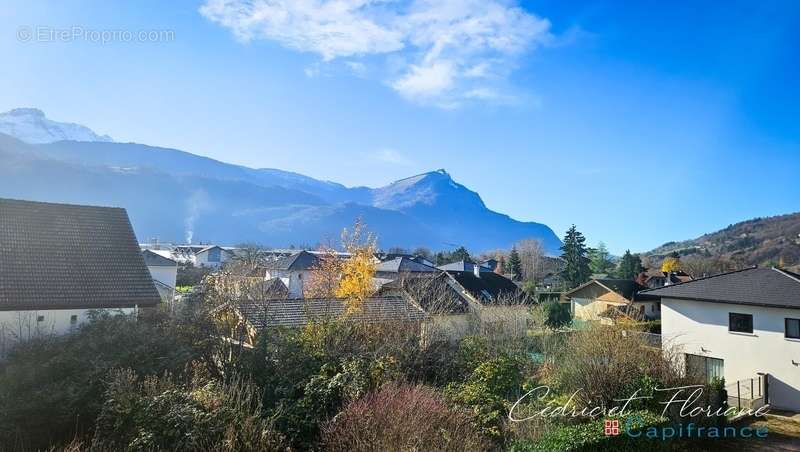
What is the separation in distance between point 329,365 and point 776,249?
98321mm

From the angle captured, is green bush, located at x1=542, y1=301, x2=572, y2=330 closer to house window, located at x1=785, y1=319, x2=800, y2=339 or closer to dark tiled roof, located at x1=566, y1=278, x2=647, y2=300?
dark tiled roof, located at x1=566, y1=278, x2=647, y2=300

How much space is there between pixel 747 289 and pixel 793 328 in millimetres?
2405

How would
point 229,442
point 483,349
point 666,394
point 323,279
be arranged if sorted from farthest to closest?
point 323,279, point 483,349, point 666,394, point 229,442

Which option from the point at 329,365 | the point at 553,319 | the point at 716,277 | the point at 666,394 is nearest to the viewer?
the point at 666,394

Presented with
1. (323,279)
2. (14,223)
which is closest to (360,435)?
(14,223)

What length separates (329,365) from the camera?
39.6ft

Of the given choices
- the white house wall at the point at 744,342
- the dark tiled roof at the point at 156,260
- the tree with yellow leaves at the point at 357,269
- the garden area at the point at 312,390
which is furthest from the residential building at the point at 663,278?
the dark tiled roof at the point at 156,260

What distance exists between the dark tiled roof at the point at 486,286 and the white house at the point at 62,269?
85.1 ft

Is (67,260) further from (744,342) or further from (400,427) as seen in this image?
(744,342)

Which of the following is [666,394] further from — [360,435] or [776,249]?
[776,249]

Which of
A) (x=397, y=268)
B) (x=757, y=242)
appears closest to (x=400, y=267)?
(x=397, y=268)

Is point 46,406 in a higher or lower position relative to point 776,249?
lower

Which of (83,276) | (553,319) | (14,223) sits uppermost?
(14,223)

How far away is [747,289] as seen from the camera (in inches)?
815
